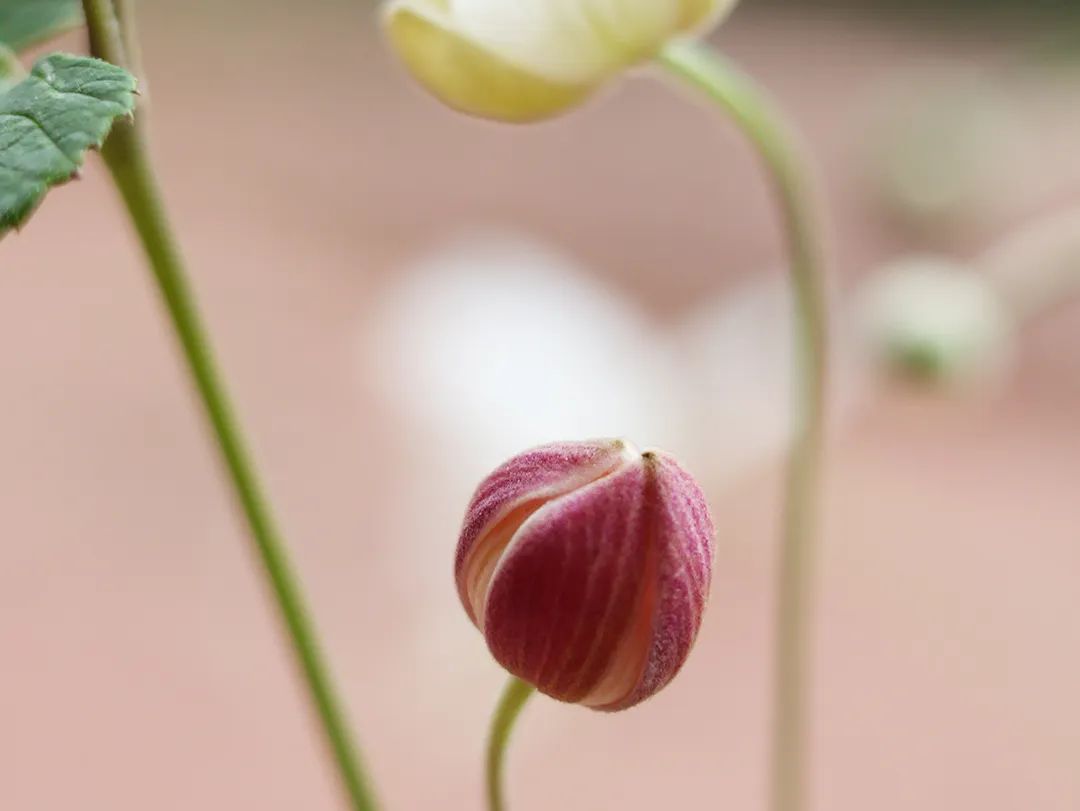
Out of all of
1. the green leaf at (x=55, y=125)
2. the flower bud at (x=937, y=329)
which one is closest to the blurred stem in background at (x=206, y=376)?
the green leaf at (x=55, y=125)

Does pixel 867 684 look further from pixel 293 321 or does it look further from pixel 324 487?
pixel 293 321

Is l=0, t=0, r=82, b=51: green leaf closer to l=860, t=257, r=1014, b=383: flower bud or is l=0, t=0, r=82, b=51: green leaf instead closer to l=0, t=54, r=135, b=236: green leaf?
l=0, t=54, r=135, b=236: green leaf

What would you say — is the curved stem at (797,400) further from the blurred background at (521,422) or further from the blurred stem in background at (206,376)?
the blurred background at (521,422)

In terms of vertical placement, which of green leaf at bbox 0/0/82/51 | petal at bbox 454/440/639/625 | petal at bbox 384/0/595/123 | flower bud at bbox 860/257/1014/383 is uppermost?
flower bud at bbox 860/257/1014/383

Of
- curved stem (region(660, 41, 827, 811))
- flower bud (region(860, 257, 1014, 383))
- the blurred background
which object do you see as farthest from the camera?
the blurred background

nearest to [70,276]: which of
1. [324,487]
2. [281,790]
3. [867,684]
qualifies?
[324,487]

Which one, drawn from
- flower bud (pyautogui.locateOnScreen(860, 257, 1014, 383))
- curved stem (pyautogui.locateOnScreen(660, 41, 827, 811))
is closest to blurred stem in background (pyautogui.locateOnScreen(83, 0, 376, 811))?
curved stem (pyautogui.locateOnScreen(660, 41, 827, 811))
